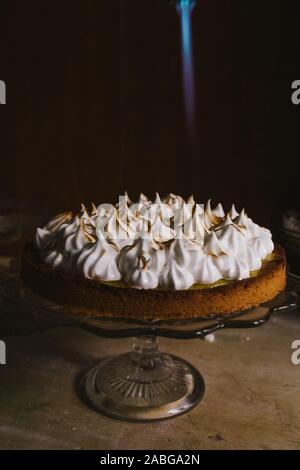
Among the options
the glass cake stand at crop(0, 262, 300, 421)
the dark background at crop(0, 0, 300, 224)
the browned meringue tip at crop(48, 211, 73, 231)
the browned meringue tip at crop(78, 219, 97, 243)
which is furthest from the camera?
the dark background at crop(0, 0, 300, 224)

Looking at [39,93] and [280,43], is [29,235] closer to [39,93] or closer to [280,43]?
[39,93]

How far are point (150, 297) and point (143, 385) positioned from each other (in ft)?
1.45

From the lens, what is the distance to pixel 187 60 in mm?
2623

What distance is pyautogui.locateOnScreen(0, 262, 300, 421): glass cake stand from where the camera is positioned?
118 centimetres

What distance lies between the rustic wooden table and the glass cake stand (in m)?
0.04

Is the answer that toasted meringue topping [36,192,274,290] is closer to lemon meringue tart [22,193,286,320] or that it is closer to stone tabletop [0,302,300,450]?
lemon meringue tart [22,193,286,320]

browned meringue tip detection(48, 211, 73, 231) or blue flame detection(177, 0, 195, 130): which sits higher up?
blue flame detection(177, 0, 195, 130)

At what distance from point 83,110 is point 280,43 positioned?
105cm

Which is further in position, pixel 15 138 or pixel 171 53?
pixel 15 138

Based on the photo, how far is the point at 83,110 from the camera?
110 inches

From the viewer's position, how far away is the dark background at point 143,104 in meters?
2.53

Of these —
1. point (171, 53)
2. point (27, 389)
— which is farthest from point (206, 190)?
point (27, 389)

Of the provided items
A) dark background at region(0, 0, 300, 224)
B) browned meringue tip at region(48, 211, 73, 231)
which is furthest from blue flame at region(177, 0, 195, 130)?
browned meringue tip at region(48, 211, 73, 231)
